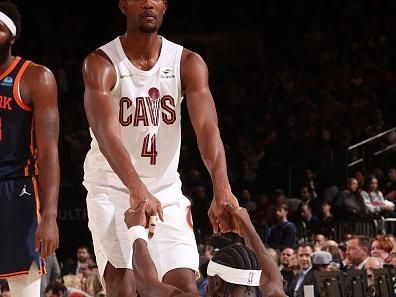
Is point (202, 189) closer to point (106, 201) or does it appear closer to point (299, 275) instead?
point (299, 275)

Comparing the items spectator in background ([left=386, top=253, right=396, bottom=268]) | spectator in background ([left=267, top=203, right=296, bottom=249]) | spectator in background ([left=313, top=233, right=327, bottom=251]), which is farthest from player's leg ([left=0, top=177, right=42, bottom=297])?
spectator in background ([left=267, top=203, right=296, bottom=249])

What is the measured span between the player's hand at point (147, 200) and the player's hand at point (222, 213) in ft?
1.26

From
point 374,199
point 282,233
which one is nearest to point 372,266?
point 282,233

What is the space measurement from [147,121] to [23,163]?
754 millimetres

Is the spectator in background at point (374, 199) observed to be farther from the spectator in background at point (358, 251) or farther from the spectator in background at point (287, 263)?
the spectator in background at point (358, 251)

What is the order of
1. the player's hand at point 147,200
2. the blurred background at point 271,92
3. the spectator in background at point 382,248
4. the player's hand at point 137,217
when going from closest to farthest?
the player's hand at point 137,217, the player's hand at point 147,200, the spectator in background at point 382,248, the blurred background at point 271,92

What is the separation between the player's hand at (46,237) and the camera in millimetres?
5094

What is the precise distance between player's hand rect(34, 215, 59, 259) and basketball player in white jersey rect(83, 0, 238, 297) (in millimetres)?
501

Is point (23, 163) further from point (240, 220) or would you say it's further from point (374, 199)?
point (374, 199)

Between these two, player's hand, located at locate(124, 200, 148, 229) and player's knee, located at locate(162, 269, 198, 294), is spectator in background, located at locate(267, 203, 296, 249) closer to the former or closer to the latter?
player's knee, located at locate(162, 269, 198, 294)

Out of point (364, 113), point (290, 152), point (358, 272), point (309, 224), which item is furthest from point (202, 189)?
point (358, 272)

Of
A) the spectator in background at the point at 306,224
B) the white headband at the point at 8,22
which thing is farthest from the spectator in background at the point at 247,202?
the white headband at the point at 8,22

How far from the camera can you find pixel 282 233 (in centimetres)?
1440

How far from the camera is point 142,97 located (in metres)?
5.66
